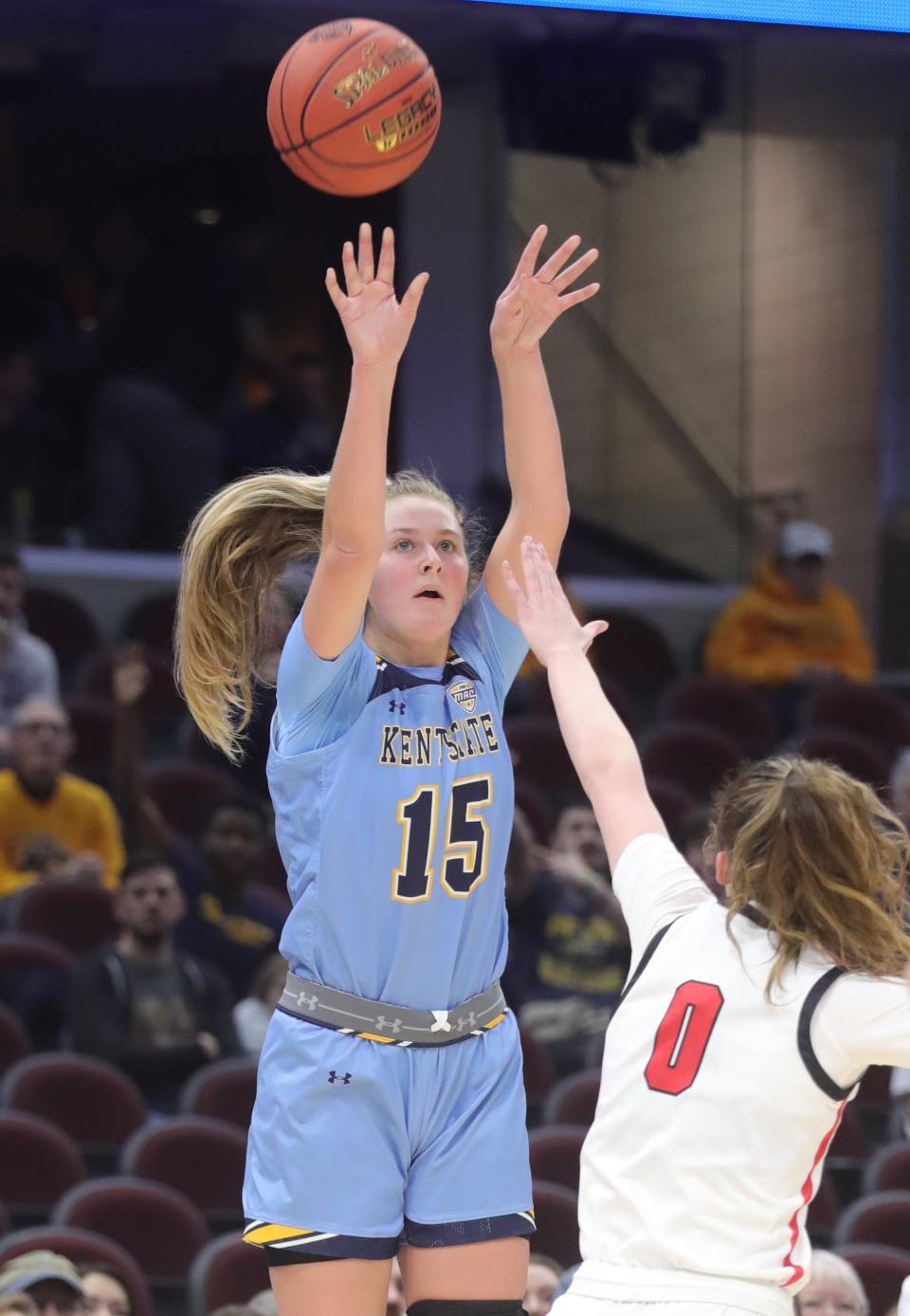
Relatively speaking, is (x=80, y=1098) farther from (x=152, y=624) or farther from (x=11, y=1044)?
(x=152, y=624)

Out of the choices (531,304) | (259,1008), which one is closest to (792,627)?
(259,1008)

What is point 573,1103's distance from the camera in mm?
5957

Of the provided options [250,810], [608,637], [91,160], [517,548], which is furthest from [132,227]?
[517,548]

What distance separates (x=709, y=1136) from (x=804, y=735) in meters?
6.16

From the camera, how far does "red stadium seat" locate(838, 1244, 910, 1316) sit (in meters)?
5.29

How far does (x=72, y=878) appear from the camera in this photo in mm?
6754

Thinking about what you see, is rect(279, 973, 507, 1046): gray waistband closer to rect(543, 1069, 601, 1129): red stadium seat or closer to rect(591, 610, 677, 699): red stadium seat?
rect(543, 1069, 601, 1129): red stadium seat

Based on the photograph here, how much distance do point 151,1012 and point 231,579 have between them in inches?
132

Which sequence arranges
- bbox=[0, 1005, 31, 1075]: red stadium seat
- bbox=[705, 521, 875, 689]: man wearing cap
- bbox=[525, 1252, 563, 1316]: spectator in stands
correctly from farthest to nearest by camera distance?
bbox=[705, 521, 875, 689]: man wearing cap < bbox=[0, 1005, 31, 1075]: red stadium seat < bbox=[525, 1252, 563, 1316]: spectator in stands

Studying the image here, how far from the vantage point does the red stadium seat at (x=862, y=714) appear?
8.80 meters

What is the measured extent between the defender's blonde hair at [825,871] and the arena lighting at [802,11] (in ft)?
10.4

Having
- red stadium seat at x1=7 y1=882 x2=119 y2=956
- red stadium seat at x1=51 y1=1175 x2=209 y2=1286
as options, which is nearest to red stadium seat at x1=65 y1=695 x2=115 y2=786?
red stadium seat at x1=7 y1=882 x2=119 y2=956

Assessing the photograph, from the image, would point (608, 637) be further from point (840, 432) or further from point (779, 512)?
point (840, 432)

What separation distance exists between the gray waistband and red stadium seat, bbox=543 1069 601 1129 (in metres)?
3.23
